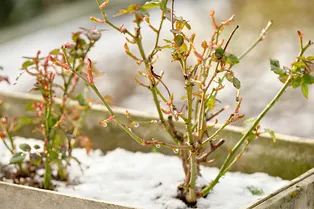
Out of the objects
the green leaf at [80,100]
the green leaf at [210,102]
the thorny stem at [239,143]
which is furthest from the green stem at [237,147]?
the green leaf at [80,100]

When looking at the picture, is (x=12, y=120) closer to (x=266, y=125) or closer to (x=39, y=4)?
(x=266, y=125)

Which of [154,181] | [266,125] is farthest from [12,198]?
[266,125]

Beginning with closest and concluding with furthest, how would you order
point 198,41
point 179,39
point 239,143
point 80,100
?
point 179,39 → point 239,143 → point 80,100 → point 198,41

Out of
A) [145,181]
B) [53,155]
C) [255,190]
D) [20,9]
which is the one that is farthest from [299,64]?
[20,9]

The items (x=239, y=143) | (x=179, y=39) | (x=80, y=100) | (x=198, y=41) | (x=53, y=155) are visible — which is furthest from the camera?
(x=198, y=41)

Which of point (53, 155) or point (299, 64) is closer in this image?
point (299, 64)

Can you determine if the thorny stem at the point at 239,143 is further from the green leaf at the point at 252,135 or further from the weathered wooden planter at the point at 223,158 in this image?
the weathered wooden planter at the point at 223,158

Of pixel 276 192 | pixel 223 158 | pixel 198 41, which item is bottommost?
pixel 276 192

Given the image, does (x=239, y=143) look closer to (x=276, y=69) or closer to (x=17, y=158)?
(x=276, y=69)

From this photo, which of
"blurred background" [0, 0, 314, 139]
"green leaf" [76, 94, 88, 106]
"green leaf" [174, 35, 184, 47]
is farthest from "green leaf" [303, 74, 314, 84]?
"blurred background" [0, 0, 314, 139]
